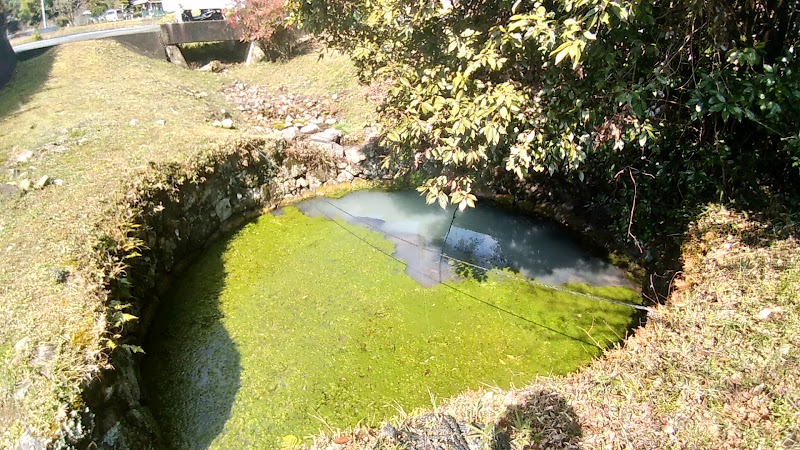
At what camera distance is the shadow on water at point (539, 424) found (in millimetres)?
2664

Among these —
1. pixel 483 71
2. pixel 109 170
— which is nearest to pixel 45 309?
pixel 109 170

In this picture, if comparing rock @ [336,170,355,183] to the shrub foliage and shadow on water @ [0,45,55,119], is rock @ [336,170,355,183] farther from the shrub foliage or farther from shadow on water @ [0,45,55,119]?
shadow on water @ [0,45,55,119]

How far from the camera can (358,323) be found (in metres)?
4.63

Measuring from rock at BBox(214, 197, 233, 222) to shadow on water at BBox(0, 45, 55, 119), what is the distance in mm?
4335

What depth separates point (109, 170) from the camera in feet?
17.9

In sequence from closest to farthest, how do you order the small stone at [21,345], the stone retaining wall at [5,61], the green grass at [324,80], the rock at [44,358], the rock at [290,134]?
the rock at [44,358], the small stone at [21,345], the rock at [290,134], the green grass at [324,80], the stone retaining wall at [5,61]

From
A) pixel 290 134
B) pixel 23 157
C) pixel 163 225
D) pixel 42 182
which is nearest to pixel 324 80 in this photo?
pixel 290 134

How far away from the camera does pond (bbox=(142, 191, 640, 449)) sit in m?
3.79

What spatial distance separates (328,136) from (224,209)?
2.45 m

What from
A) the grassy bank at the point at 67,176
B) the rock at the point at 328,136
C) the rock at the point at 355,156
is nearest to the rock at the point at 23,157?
the grassy bank at the point at 67,176

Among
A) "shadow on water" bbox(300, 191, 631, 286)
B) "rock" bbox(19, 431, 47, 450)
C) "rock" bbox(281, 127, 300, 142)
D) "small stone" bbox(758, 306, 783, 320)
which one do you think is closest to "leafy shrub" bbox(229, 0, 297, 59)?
"rock" bbox(281, 127, 300, 142)

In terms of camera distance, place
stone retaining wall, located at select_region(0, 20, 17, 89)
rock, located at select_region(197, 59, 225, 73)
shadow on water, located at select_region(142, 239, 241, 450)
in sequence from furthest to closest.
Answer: rock, located at select_region(197, 59, 225, 73) → stone retaining wall, located at select_region(0, 20, 17, 89) → shadow on water, located at select_region(142, 239, 241, 450)

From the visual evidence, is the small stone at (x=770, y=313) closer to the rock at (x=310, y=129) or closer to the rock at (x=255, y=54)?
the rock at (x=310, y=129)

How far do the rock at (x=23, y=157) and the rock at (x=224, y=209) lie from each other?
237 centimetres
